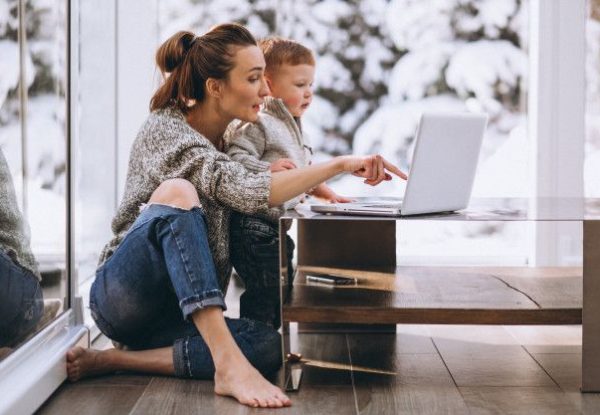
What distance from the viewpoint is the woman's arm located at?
2.25 meters

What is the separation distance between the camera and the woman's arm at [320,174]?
2254mm

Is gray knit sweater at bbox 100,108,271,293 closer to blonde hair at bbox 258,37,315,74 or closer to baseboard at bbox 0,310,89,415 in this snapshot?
baseboard at bbox 0,310,89,415

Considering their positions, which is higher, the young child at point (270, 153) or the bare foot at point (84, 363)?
the young child at point (270, 153)

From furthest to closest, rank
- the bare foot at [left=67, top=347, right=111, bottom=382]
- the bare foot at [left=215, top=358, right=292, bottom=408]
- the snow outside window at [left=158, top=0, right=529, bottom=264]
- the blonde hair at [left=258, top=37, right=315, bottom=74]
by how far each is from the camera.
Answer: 1. the snow outside window at [left=158, top=0, right=529, bottom=264]
2. the blonde hair at [left=258, top=37, right=315, bottom=74]
3. the bare foot at [left=67, top=347, right=111, bottom=382]
4. the bare foot at [left=215, top=358, right=292, bottom=408]

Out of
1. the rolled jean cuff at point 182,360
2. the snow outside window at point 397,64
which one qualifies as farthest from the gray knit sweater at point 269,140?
the snow outside window at point 397,64

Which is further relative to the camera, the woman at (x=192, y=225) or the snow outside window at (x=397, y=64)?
the snow outside window at (x=397, y=64)

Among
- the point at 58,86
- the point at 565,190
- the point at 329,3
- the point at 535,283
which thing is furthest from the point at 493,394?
the point at 329,3

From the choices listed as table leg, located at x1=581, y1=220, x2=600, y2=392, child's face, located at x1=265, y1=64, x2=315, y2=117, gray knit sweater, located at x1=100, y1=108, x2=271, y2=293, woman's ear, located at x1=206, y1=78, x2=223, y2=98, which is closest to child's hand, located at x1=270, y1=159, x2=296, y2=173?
gray knit sweater, located at x1=100, y1=108, x2=271, y2=293

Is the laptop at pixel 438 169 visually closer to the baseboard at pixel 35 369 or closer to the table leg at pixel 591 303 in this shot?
the table leg at pixel 591 303

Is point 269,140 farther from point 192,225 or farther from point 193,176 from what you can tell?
point 192,225

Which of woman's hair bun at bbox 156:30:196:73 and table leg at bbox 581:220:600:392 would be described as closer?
table leg at bbox 581:220:600:392

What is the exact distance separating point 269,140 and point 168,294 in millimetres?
533

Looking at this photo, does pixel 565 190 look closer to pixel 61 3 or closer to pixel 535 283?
pixel 535 283

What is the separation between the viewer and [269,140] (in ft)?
8.71
